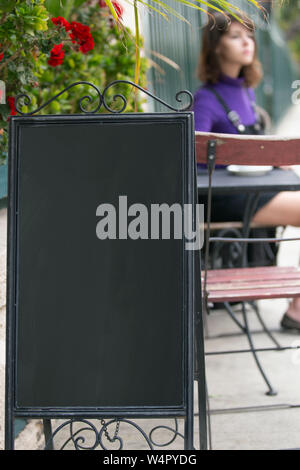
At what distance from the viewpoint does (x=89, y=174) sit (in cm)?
209

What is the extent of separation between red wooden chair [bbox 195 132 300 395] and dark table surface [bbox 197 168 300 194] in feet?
1.29

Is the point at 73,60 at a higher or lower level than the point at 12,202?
higher

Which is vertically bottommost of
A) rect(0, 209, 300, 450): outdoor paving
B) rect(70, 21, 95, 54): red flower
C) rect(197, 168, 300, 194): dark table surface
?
rect(0, 209, 300, 450): outdoor paving

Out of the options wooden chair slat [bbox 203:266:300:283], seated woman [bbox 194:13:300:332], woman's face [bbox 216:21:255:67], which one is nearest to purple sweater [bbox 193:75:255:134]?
seated woman [bbox 194:13:300:332]

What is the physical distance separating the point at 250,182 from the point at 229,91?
4.12 feet

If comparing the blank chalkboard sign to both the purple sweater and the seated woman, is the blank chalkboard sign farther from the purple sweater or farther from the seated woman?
the purple sweater

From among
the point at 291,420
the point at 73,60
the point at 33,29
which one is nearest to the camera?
the point at 33,29

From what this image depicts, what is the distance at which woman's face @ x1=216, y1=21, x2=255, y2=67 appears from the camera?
452 cm

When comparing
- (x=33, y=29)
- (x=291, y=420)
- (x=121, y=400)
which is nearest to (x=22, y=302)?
(x=121, y=400)

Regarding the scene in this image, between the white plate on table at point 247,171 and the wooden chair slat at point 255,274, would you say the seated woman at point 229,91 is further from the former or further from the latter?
the wooden chair slat at point 255,274

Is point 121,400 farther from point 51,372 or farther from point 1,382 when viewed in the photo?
point 1,382

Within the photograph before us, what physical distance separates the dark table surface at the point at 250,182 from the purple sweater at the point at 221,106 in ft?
2.05
